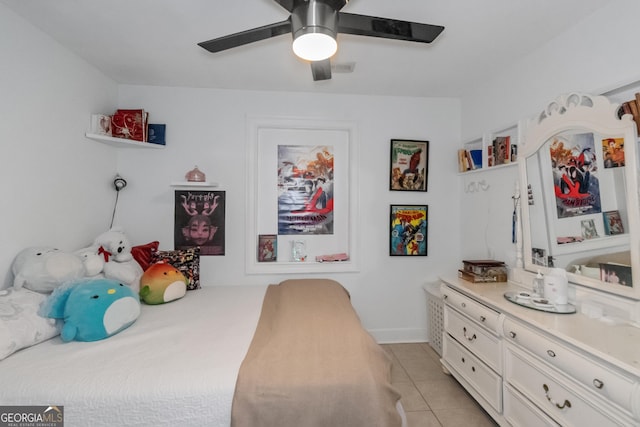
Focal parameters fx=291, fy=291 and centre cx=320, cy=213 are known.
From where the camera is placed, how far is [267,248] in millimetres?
2848

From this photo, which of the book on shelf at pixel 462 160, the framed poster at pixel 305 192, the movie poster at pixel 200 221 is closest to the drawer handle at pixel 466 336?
the framed poster at pixel 305 192

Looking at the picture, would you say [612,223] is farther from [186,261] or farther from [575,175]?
[186,261]

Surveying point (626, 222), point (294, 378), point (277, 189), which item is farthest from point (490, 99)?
point (294, 378)

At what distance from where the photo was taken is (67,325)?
57.4 inches

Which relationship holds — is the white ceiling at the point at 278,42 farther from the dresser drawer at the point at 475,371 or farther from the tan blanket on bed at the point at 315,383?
the dresser drawer at the point at 475,371

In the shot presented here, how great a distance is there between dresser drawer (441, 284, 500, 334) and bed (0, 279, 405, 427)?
83 centimetres

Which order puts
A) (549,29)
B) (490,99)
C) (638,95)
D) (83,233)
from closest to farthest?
1. (638,95)
2. (549,29)
3. (83,233)
4. (490,99)

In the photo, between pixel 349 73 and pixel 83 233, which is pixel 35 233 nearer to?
pixel 83 233

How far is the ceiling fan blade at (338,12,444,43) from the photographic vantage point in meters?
1.26

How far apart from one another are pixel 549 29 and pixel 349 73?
1332mm

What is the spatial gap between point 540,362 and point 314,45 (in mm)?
1860

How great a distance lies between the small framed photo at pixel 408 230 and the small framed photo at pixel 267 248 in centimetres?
116

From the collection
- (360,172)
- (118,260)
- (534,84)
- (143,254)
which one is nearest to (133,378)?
(118,260)

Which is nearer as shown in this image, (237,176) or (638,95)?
(638,95)
